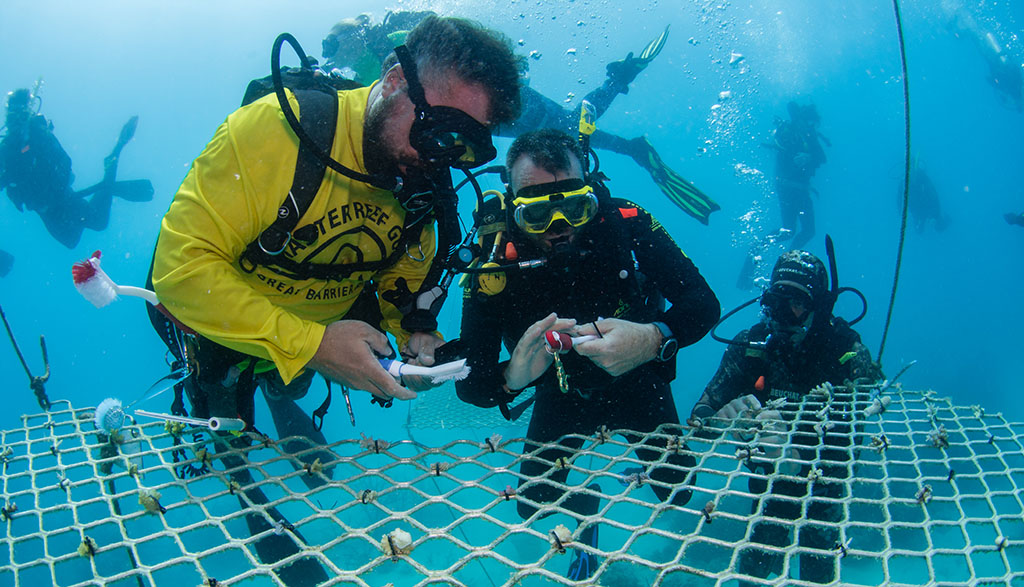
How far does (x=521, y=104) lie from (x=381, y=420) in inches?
1078

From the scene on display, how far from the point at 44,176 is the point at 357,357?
45.9ft

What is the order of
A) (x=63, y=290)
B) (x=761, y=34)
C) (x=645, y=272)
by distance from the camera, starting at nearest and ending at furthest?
1. (x=645, y=272)
2. (x=761, y=34)
3. (x=63, y=290)

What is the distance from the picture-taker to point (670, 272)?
3414mm

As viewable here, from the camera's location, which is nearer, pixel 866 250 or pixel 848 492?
pixel 848 492

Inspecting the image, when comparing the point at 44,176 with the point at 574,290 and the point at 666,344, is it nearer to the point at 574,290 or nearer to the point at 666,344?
the point at 574,290

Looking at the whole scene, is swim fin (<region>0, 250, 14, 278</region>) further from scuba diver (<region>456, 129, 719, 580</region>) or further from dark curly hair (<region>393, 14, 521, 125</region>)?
dark curly hair (<region>393, 14, 521, 125</region>)

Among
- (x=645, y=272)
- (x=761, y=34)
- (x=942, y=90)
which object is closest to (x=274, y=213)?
(x=645, y=272)

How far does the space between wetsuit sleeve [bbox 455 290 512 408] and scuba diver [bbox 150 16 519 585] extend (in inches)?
24.5

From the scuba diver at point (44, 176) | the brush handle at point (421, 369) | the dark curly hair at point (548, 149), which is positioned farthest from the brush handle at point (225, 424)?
the scuba diver at point (44, 176)

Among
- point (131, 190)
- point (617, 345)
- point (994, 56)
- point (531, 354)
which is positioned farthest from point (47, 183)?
point (994, 56)

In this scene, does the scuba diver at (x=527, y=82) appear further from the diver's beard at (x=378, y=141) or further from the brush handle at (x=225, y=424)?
the brush handle at (x=225, y=424)

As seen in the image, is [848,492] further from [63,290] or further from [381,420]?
[63,290]

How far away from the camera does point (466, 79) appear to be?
6.86 feet

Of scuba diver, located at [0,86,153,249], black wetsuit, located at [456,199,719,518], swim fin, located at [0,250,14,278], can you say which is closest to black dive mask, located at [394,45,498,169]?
black wetsuit, located at [456,199,719,518]
